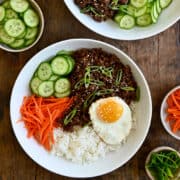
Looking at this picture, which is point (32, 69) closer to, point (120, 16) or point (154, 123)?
point (120, 16)

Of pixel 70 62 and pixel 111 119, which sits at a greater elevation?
pixel 70 62

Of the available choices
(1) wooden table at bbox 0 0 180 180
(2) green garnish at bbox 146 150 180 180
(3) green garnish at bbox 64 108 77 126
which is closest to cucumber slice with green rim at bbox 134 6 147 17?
(1) wooden table at bbox 0 0 180 180

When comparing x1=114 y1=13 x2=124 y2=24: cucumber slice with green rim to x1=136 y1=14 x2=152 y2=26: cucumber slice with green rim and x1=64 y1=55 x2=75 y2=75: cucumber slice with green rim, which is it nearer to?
x1=136 y1=14 x2=152 y2=26: cucumber slice with green rim

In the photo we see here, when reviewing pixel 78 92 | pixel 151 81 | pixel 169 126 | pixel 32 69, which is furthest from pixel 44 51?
pixel 169 126

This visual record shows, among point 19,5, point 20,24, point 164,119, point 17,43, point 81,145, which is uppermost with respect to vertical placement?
point 19,5

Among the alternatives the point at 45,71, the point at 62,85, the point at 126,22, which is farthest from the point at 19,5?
the point at 126,22

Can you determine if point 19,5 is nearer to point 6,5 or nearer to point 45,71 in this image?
point 6,5
